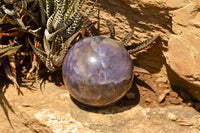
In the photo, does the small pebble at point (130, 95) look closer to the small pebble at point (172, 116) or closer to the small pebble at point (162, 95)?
the small pebble at point (162, 95)

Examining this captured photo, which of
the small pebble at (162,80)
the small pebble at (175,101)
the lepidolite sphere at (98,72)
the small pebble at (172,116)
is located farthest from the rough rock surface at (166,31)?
the lepidolite sphere at (98,72)

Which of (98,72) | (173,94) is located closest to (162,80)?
(173,94)

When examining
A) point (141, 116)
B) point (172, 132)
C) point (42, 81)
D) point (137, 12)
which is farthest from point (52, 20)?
point (172, 132)

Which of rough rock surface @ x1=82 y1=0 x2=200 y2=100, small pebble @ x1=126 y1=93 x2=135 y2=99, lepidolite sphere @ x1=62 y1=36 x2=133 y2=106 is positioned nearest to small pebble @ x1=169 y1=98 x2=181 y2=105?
rough rock surface @ x1=82 y1=0 x2=200 y2=100

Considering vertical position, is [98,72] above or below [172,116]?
above

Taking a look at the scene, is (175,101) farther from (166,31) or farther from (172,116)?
(166,31)

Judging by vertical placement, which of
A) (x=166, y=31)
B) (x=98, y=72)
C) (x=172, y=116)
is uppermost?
(x=166, y=31)

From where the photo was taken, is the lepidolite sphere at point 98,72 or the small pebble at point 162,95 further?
the small pebble at point 162,95
